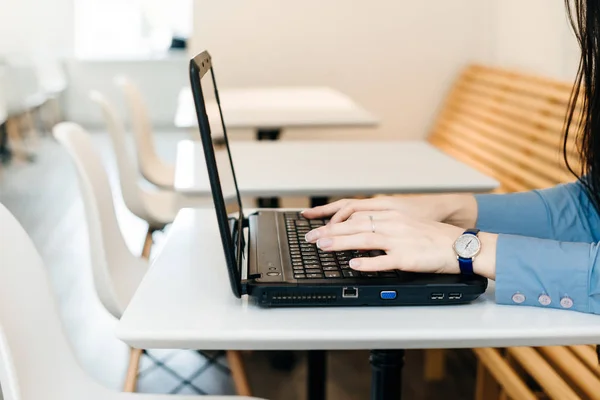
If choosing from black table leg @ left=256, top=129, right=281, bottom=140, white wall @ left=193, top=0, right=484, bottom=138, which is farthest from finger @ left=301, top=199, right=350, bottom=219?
white wall @ left=193, top=0, right=484, bottom=138

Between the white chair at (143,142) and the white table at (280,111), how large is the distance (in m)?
0.17

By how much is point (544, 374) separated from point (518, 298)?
2.86 feet

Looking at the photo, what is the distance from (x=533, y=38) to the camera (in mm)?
3537

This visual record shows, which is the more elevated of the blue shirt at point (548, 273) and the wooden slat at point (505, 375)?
the blue shirt at point (548, 273)

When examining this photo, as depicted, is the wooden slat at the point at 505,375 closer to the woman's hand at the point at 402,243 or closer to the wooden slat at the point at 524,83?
the woman's hand at the point at 402,243

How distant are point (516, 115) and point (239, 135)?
1719mm

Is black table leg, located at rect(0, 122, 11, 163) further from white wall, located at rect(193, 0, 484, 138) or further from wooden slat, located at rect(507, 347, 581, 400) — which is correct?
wooden slat, located at rect(507, 347, 581, 400)

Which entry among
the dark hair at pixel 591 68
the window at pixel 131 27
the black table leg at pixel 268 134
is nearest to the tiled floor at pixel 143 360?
the black table leg at pixel 268 134

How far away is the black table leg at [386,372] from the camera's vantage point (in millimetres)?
1235

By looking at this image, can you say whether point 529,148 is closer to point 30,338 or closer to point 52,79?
point 30,338

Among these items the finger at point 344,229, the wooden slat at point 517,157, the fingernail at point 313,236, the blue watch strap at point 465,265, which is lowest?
the wooden slat at point 517,157

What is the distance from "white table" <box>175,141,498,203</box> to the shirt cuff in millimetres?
865

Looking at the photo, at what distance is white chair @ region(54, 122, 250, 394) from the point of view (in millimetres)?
1796

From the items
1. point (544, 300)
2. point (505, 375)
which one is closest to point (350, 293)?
point (544, 300)
